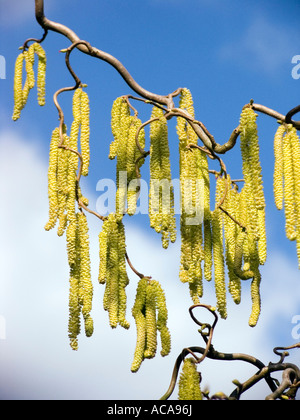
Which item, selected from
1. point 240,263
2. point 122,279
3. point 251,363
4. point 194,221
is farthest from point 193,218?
point 251,363

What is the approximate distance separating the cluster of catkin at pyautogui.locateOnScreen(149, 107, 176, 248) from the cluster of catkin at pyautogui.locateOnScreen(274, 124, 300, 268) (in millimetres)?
547

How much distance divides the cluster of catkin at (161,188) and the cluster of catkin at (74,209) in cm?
35

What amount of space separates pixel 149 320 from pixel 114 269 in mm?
308

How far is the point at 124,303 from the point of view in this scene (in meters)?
3.81

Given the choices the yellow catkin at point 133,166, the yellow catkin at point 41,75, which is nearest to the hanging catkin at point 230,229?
the yellow catkin at point 133,166

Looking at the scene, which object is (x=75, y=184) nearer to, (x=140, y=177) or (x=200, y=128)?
(x=140, y=177)

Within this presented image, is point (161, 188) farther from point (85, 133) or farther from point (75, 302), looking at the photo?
point (75, 302)

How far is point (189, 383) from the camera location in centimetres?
363

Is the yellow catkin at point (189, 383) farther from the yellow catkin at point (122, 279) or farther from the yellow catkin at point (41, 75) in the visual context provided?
the yellow catkin at point (41, 75)

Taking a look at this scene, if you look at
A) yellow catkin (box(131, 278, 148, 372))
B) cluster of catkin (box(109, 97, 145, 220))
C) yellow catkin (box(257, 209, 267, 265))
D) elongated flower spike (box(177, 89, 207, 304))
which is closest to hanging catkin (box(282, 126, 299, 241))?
yellow catkin (box(257, 209, 267, 265))

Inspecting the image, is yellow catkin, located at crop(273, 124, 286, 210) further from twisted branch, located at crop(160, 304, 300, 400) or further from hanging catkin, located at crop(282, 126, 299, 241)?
twisted branch, located at crop(160, 304, 300, 400)

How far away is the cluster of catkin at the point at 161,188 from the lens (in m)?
3.70
